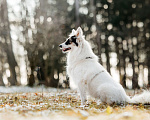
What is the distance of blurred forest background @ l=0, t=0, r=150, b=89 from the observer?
2286 centimetres

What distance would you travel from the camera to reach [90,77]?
7086mm

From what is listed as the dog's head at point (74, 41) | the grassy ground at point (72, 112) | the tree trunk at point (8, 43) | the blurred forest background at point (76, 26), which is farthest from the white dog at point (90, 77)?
the tree trunk at point (8, 43)

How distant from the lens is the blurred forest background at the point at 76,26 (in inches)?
900

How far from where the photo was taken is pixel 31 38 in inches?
856

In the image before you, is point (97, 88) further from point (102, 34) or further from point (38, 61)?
point (102, 34)

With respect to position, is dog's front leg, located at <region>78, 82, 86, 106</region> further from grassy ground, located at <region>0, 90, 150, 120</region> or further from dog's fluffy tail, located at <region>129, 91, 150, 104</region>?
dog's fluffy tail, located at <region>129, 91, 150, 104</region>

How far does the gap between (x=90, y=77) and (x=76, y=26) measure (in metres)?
19.2

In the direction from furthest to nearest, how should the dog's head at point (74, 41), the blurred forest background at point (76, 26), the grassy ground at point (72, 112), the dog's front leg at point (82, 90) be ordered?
the blurred forest background at point (76, 26) → the dog's head at point (74, 41) → the dog's front leg at point (82, 90) → the grassy ground at point (72, 112)

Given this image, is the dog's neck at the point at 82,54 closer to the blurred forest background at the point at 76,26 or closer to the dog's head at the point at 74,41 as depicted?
the dog's head at the point at 74,41

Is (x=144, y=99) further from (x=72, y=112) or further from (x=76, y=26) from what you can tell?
(x=76, y=26)

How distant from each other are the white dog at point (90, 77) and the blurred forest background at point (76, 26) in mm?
14871

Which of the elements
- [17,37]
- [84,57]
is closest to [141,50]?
[17,37]

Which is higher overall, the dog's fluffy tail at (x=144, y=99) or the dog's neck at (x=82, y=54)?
the dog's neck at (x=82, y=54)

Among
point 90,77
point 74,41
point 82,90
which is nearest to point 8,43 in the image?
point 74,41
